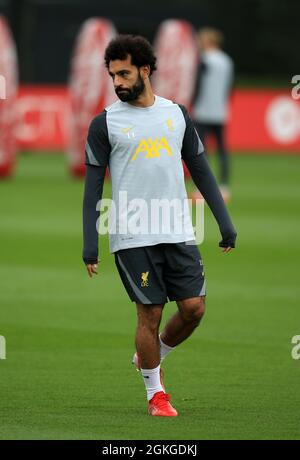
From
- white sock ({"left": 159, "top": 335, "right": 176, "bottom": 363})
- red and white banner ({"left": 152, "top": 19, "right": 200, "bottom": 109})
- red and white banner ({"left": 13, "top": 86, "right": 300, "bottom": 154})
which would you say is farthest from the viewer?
red and white banner ({"left": 13, "top": 86, "right": 300, "bottom": 154})

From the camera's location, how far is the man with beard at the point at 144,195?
26.6 feet

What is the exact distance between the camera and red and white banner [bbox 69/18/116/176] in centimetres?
2650

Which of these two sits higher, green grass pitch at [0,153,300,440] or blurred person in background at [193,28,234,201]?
blurred person in background at [193,28,234,201]

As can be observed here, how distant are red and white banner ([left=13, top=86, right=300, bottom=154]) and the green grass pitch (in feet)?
47.6

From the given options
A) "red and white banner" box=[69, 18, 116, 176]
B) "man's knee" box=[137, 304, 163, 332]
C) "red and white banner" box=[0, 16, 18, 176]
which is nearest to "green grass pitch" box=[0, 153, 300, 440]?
"man's knee" box=[137, 304, 163, 332]

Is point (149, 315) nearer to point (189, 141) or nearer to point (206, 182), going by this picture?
point (206, 182)

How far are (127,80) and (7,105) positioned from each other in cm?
1802

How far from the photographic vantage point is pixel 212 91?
2278 cm

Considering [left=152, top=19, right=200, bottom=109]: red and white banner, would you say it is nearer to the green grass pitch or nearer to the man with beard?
the green grass pitch

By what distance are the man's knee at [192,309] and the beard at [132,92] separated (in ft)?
4.05

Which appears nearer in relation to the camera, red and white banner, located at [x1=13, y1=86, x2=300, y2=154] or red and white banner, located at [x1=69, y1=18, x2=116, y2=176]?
red and white banner, located at [x1=69, y1=18, x2=116, y2=176]

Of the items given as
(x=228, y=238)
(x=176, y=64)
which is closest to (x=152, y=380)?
(x=228, y=238)

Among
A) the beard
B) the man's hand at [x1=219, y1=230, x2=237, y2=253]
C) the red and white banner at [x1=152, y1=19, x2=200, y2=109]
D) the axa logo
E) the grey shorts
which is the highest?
the red and white banner at [x1=152, y1=19, x2=200, y2=109]

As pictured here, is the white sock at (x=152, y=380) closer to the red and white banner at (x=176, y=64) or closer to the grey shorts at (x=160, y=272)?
the grey shorts at (x=160, y=272)
